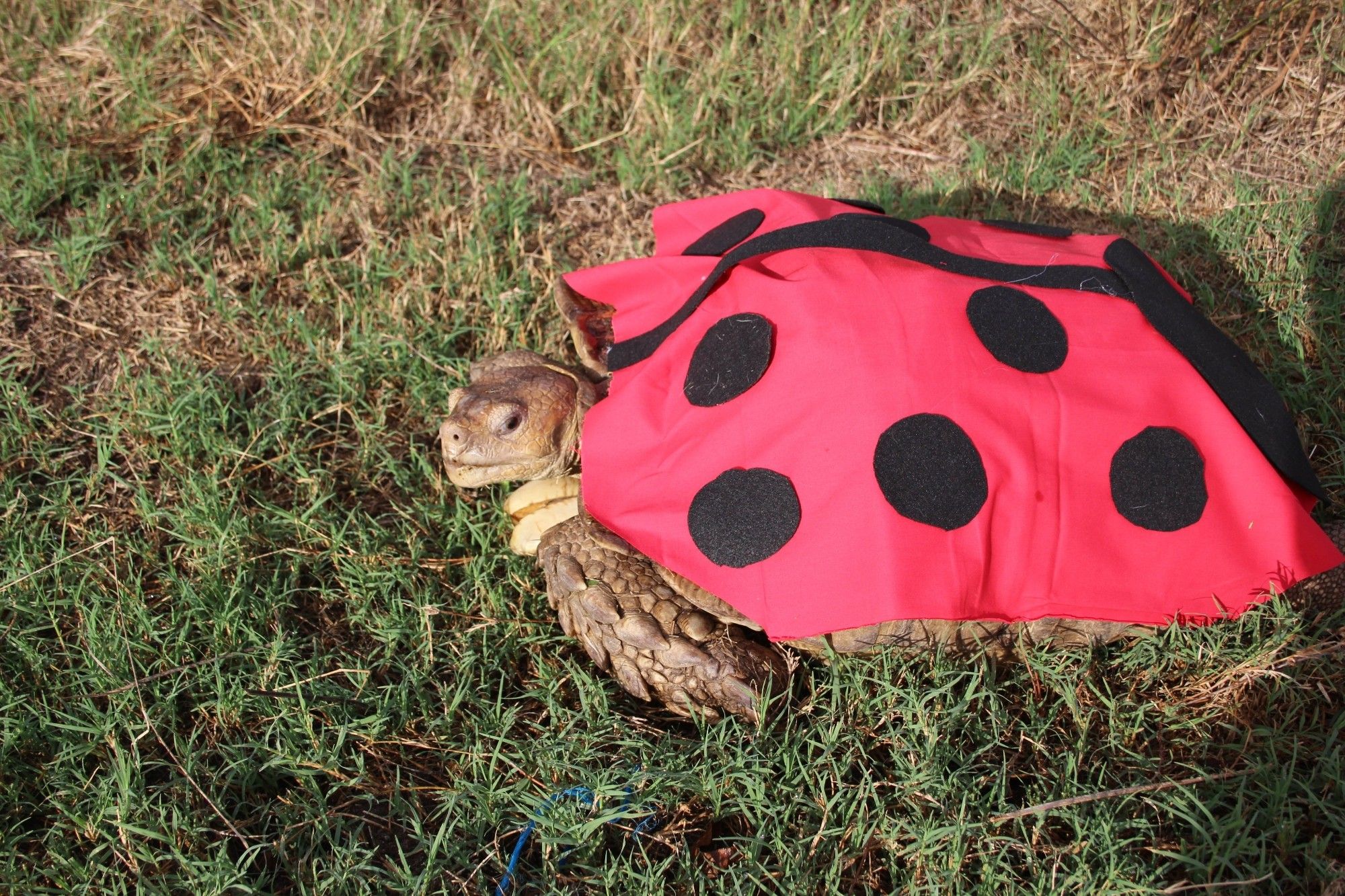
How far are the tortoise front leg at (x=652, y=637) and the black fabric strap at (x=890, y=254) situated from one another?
0.59m

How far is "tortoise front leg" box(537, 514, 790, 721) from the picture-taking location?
237 cm

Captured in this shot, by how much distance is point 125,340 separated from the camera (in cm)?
331

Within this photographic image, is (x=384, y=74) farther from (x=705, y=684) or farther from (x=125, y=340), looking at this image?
(x=705, y=684)

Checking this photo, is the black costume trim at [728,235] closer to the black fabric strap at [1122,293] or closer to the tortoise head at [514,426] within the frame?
the black fabric strap at [1122,293]

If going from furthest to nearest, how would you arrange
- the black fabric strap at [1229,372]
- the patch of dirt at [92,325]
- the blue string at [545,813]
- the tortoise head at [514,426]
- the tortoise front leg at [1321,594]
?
the patch of dirt at [92,325] → the tortoise head at [514,426] → the tortoise front leg at [1321,594] → the black fabric strap at [1229,372] → the blue string at [545,813]

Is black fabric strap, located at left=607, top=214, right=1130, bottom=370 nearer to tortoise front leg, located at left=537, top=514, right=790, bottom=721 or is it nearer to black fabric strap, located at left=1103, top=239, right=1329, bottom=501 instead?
black fabric strap, located at left=1103, top=239, right=1329, bottom=501

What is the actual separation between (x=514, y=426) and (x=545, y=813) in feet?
3.43

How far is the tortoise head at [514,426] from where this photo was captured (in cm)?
268

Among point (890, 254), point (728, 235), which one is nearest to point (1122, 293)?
point (890, 254)

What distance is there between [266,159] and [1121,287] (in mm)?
3223

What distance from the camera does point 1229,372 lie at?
2.38m

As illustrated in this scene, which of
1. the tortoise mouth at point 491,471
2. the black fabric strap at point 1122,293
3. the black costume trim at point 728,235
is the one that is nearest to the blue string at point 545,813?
the tortoise mouth at point 491,471

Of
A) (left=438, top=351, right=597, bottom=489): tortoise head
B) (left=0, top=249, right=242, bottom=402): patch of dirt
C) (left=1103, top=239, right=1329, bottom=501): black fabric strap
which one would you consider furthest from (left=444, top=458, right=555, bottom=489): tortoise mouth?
(left=1103, top=239, right=1329, bottom=501): black fabric strap

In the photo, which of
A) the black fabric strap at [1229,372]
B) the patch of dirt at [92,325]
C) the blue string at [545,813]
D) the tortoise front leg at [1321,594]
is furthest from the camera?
the patch of dirt at [92,325]
